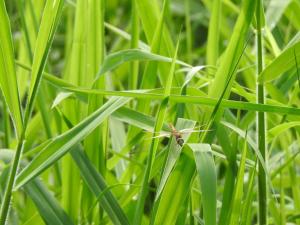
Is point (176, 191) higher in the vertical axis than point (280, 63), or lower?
lower

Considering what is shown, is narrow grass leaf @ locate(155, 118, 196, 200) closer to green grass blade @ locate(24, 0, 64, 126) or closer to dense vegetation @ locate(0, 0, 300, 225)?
dense vegetation @ locate(0, 0, 300, 225)

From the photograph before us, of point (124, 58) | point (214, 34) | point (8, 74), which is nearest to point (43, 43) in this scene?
point (8, 74)

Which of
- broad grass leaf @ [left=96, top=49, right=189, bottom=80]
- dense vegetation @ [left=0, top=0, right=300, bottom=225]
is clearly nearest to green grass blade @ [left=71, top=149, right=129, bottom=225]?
dense vegetation @ [left=0, top=0, right=300, bottom=225]

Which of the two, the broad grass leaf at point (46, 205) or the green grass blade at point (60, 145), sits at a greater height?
the green grass blade at point (60, 145)

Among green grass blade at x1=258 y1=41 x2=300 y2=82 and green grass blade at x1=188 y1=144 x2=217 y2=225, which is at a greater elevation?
green grass blade at x1=258 y1=41 x2=300 y2=82

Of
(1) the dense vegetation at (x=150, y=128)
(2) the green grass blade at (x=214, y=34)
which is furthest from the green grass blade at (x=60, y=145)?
(2) the green grass blade at (x=214, y=34)

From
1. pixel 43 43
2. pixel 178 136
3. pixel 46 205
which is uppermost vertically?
pixel 43 43

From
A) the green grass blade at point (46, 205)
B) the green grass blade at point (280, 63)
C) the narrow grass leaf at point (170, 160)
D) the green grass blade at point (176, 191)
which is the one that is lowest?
the green grass blade at point (46, 205)

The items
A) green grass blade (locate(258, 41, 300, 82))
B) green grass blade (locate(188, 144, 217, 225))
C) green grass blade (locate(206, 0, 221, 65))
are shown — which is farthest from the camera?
green grass blade (locate(206, 0, 221, 65))

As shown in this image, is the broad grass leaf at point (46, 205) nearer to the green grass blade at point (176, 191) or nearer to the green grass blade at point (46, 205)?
the green grass blade at point (46, 205)

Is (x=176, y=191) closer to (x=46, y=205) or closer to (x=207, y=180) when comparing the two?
(x=207, y=180)

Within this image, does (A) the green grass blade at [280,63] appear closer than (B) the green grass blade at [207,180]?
No

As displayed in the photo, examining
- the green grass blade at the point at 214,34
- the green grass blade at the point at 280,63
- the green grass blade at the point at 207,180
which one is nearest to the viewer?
the green grass blade at the point at 207,180
